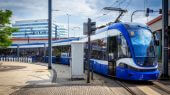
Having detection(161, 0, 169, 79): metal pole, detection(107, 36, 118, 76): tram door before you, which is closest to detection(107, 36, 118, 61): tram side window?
detection(107, 36, 118, 76): tram door

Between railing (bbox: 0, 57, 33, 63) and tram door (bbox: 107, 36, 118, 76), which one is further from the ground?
tram door (bbox: 107, 36, 118, 76)

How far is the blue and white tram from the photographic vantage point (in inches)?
634

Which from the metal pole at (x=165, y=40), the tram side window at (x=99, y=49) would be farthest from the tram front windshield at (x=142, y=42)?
the tram side window at (x=99, y=49)

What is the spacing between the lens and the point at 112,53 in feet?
60.2

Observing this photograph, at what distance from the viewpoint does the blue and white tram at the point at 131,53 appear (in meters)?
16.1

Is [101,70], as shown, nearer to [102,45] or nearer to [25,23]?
[102,45]

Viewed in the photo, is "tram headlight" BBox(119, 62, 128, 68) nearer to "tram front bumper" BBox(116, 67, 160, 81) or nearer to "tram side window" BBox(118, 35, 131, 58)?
"tram front bumper" BBox(116, 67, 160, 81)

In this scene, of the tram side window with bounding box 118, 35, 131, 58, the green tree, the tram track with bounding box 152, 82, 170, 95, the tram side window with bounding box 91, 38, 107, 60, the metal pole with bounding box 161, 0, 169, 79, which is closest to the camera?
the tram track with bounding box 152, 82, 170, 95

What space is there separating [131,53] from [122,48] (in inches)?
34.3

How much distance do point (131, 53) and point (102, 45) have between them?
4.71 m

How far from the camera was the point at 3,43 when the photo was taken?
34.8 metres

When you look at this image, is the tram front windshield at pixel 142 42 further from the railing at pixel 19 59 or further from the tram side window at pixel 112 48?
the railing at pixel 19 59

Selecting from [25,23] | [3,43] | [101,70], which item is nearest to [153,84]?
Result: [101,70]

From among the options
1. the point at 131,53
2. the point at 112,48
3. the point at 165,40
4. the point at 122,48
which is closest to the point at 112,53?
the point at 112,48
